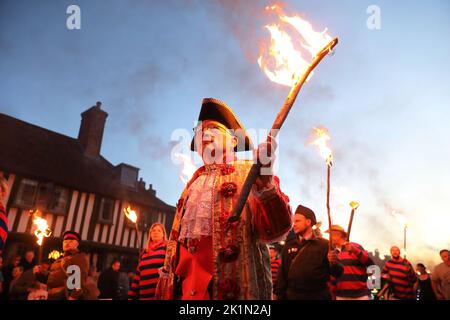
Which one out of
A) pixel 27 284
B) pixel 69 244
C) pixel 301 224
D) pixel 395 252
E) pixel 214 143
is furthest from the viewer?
pixel 27 284

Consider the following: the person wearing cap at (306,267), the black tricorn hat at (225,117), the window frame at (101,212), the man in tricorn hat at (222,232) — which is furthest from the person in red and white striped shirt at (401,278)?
the window frame at (101,212)

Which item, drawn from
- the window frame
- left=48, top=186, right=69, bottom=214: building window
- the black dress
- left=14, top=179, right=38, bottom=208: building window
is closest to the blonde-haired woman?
the black dress

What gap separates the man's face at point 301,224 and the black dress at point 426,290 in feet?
21.7

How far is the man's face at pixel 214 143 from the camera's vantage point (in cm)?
314

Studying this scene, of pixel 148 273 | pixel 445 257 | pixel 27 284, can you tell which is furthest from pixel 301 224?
pixel 27 284

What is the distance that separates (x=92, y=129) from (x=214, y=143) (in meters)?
22.5

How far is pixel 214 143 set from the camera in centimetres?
314

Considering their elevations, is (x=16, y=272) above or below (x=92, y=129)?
below

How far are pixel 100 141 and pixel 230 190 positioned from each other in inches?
909

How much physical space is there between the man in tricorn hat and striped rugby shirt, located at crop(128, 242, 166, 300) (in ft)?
10.1

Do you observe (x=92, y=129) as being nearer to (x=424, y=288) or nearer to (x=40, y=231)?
(x=40, y=231)

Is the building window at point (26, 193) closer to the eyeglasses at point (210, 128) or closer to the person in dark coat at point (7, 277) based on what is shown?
the person in dark coat at point (7, 277)
